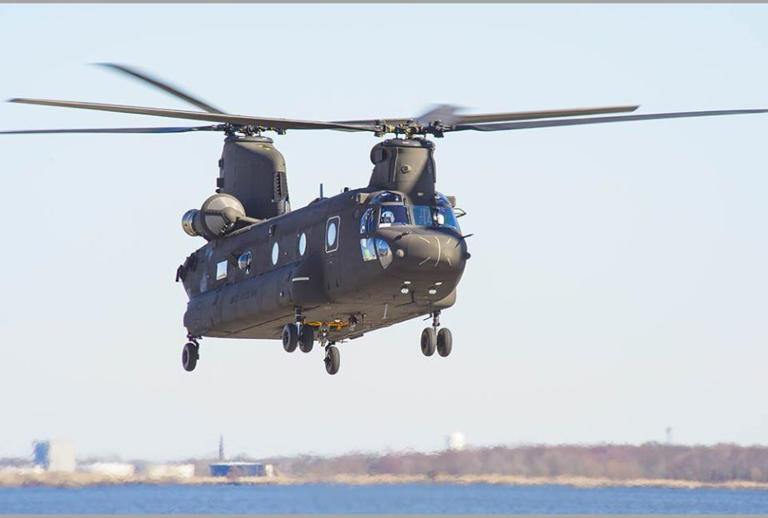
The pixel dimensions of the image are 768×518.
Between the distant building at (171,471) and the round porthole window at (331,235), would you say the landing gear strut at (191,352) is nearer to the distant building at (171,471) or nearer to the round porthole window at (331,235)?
the round porthole window at (331,235)

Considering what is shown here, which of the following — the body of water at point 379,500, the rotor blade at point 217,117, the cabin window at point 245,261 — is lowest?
the body of water at point 379,500

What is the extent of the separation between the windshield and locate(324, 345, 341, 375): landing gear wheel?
5894 mm

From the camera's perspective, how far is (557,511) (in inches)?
2707

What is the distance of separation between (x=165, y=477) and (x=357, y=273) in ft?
90.5

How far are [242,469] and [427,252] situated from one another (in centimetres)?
2913

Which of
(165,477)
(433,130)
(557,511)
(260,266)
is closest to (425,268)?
(433,130)

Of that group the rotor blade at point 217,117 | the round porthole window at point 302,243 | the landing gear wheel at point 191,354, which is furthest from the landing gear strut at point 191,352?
the rotor blade at point 217,117

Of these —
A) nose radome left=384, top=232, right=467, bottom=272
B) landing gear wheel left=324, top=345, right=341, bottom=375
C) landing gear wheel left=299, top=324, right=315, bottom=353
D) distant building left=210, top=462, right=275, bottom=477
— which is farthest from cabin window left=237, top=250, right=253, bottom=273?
distant building left=210, top=462, right=275, bottom=477

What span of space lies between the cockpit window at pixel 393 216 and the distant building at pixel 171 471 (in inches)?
1109

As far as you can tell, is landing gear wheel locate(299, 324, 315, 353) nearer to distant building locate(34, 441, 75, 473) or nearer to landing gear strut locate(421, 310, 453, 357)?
landing gear strut locate(421, 310, 453, 357)

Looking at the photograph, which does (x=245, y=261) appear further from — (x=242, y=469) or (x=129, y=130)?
(x=242, y=469)

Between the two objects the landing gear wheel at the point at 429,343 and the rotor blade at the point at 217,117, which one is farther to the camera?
the landing gear wheel at the point at 429,343

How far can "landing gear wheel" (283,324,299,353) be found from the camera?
34.0m

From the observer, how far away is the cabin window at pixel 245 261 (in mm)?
36250
